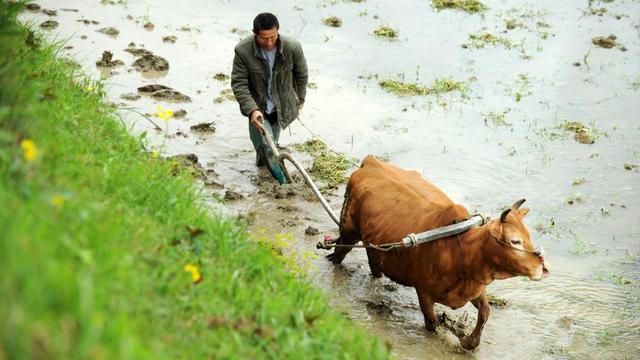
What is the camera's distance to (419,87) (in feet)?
34.5

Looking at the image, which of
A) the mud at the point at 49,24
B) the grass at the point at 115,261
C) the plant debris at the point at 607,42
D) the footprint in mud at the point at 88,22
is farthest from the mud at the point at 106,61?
the plant debris at the point at 607,42

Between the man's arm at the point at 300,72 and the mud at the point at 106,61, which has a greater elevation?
the man's arm at the point at 300,72

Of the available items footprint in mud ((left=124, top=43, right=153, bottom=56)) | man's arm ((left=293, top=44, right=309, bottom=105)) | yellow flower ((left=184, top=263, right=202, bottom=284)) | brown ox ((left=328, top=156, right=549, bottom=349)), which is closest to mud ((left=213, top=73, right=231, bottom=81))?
footprint in mud ((left=124, top=43, right=153, bottom=56))

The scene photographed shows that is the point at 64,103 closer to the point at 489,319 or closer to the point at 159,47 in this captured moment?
the point at 489,319

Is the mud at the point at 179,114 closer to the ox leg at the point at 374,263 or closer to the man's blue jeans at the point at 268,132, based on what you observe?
the man's blue jeans at the point at 268,132

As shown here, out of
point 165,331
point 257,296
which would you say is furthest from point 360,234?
point 165,331

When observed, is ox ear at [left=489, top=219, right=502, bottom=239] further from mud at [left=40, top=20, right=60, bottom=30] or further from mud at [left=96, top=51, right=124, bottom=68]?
mud at [left=40, top=20, right=60, bottom=30]

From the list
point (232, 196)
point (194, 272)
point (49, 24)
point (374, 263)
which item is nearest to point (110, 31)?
point (49, 24)

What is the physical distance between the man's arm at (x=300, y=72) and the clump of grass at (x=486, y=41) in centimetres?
492

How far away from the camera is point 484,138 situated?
30.7ft

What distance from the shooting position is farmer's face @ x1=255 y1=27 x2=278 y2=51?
279 inches

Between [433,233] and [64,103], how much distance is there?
8.90ft

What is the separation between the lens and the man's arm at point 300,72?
7.64 meters

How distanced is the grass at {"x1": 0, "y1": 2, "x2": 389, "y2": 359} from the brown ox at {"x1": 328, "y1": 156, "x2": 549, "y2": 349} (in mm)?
1431
